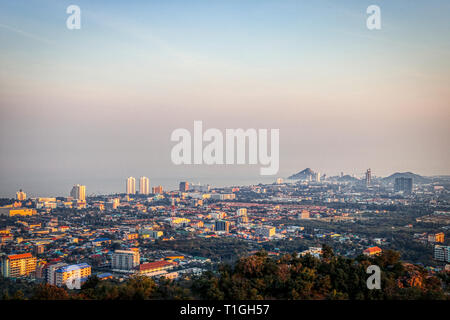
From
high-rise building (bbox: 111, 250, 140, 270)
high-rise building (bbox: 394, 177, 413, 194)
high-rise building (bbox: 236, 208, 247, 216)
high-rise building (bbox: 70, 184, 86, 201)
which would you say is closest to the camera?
high-rise building (bbox: 111, 250, 140, 270)

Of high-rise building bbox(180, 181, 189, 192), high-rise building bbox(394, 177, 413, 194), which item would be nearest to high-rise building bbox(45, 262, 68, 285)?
high-rise building bbox(394, 177, 413, 194)

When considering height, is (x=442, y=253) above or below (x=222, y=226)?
above

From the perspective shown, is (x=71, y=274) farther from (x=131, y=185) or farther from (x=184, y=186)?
(x=184, y=186)

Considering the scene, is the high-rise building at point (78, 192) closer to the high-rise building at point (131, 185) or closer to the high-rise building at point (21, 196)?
the high-rise building at point (21, 196)

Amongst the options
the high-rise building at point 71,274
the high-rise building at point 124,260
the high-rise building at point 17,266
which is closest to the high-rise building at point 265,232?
the high-rise building at point 124,260

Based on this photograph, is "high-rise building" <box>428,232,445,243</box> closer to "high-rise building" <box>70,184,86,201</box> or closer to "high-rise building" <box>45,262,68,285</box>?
"high-rise building" <box>45,262,68,285</box>

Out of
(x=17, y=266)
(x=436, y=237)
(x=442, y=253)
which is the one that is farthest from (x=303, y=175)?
(x=17, y=266)
